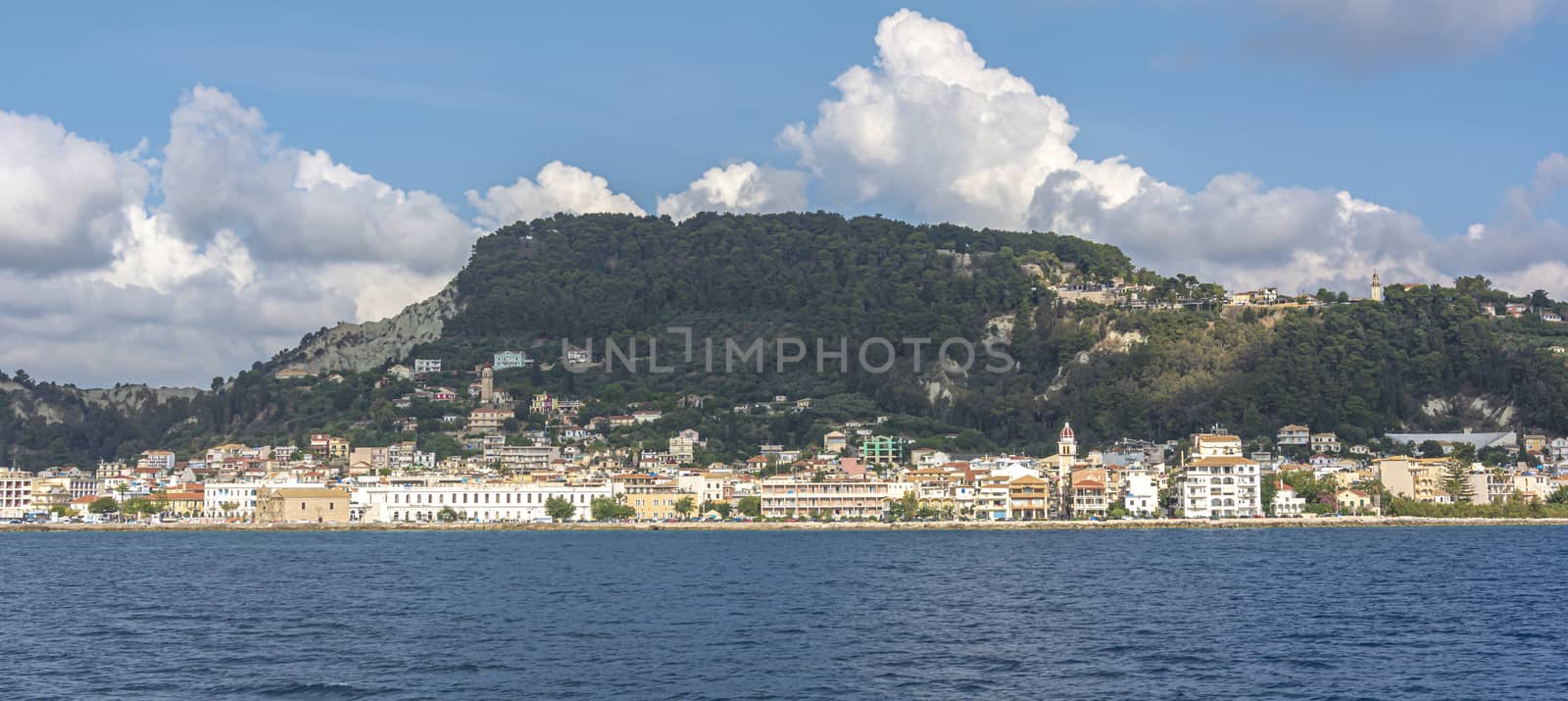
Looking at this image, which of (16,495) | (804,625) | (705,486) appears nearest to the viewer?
(804,625)

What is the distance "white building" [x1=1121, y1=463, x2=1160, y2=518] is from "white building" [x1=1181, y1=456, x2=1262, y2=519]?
7.95 feet

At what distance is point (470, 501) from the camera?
120250 mm

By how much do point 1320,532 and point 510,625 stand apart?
64.6 metres

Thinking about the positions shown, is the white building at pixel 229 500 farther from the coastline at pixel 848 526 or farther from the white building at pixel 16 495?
the white building at pixel 16 495

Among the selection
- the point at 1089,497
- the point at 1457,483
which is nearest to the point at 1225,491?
the point at 1089,497

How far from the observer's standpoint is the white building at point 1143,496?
110m

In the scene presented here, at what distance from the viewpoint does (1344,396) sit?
142625 mm

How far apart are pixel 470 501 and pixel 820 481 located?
1059 inches

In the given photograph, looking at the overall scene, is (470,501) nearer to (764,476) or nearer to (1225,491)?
(764,476)

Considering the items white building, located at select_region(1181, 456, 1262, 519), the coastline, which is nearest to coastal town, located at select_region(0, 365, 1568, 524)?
white building, located at select_region(1181, 456, 1262, 519)

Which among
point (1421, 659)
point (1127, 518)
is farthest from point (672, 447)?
point (1421, 659)

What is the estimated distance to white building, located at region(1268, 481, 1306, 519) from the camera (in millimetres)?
107750

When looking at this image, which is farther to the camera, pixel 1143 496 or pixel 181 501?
pixel 181 501

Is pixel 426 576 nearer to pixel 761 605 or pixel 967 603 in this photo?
pixel 761 605
